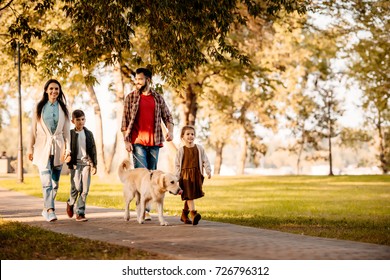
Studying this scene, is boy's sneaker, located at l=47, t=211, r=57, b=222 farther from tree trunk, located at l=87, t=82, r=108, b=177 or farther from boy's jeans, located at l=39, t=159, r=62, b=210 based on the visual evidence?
tree trunk, located at l=87, t=82, r=108, b=177

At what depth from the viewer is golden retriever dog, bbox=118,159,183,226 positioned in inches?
402

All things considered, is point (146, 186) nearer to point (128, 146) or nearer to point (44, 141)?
point (128, 146)

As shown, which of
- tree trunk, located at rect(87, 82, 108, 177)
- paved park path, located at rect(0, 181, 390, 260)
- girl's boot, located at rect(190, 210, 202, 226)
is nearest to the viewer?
paved park path, located at rect(0, 181, 390, 260)

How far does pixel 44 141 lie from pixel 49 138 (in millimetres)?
107

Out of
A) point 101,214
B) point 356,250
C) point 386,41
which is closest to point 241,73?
point 386,41

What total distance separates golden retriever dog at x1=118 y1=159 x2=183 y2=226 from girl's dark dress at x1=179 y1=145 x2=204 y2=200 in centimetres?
54

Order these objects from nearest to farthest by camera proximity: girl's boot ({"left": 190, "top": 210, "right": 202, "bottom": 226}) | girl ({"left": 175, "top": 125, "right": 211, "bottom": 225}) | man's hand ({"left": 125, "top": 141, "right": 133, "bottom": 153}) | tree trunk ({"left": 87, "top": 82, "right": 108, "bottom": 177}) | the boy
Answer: girl's boot ({"left": 190, "top": 210, "right": 202, "bottom": 226}) < girl ({"left": 175, "top": 125, "right": 211, "bottom": 225}) < man's hand ({"left": 125, "top": 141, "right": 133, "bottom": 153}) < the boy < tree trunk ({"left": 87, "top": 82, "right": 108, "bottom": 177})

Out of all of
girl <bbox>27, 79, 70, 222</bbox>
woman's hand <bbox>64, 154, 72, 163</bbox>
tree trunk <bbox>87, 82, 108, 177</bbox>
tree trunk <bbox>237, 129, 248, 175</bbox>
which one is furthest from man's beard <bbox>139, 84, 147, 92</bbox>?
tree trunk <bbox>237, 129, 248, 175</bbox>

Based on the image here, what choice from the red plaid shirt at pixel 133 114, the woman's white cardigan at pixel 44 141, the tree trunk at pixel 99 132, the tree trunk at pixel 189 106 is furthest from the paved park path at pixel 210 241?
the tree trunk at pixel 189 106

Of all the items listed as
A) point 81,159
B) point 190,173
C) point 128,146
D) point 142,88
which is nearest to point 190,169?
point 190,173

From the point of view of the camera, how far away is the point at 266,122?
5478 cm

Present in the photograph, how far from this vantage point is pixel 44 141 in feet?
37.2

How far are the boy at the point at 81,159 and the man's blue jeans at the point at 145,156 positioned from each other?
0.83m
